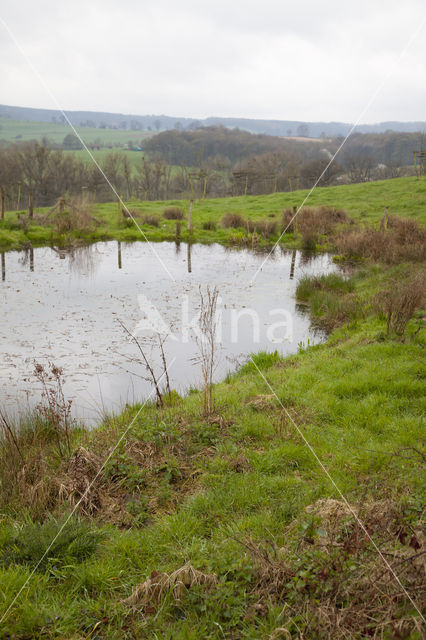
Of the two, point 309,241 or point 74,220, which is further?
point 74,220

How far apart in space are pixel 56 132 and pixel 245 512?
11604 cm

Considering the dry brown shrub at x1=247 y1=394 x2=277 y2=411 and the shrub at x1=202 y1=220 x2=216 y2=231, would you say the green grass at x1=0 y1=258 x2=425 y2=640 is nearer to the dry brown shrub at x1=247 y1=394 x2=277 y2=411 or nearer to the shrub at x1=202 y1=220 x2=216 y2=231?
the dry brown shrub at x1=247 y1=394 x2=277 y2=411

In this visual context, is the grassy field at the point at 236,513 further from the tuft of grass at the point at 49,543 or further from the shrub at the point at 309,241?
the shrub at the point at 309,241

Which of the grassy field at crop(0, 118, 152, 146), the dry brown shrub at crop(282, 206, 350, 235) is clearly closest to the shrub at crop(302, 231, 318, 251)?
the dry brown shrub at crop(282, 206, 350, 235)

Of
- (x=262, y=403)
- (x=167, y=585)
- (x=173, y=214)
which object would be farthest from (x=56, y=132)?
(x=167, y=585)

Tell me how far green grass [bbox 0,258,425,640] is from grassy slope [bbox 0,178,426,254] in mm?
17110

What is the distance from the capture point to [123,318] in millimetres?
10281

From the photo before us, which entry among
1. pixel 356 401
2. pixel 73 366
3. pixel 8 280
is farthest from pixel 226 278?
Answer: pixel 356 401

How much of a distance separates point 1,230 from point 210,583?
2076cm

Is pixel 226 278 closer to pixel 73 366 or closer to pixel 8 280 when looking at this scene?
pixel 8 280

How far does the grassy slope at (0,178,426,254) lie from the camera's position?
859 inches

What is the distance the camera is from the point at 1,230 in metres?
20.4

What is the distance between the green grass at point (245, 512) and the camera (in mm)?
2613

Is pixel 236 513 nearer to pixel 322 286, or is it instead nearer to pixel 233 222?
pixel 322 286
